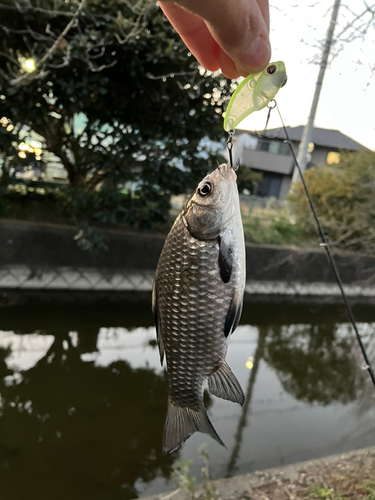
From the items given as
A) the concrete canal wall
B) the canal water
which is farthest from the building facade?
the canal water

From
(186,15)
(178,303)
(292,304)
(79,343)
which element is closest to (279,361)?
(292,304)

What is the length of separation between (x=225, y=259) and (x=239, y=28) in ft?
1.73

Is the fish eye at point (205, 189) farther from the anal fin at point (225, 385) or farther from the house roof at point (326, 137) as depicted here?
the house roof at point (326, 137)

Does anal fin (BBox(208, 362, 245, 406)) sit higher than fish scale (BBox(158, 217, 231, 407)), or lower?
lower

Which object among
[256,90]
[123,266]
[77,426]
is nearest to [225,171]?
[256,90]

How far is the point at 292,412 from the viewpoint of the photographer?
3.04m

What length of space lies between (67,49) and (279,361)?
412cm

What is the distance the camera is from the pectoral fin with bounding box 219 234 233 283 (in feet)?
2.71

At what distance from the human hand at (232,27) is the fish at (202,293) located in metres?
0.26

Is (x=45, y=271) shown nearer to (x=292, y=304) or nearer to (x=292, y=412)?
(x=292, y=412)

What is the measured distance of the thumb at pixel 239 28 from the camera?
2.19 feet

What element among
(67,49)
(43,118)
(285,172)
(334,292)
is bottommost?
(334,292)

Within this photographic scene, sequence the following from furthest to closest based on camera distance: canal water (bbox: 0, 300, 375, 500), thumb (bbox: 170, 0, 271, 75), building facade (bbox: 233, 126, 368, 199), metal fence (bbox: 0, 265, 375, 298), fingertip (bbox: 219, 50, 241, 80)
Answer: building facade (bbox: 233, 126, 368, 199) → metal fence (bbox: 0, 265, 375, 298) → canal water (bbox: 0, 300, 375, 500) → fingertip (bbox: 219, 50, 241, 80) → thumb (bbox: 170, 0, 271, 75)

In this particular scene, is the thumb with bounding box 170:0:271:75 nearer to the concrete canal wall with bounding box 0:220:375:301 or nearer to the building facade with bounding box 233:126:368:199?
the concrete canal wall with bounding box 0:220:375:301
